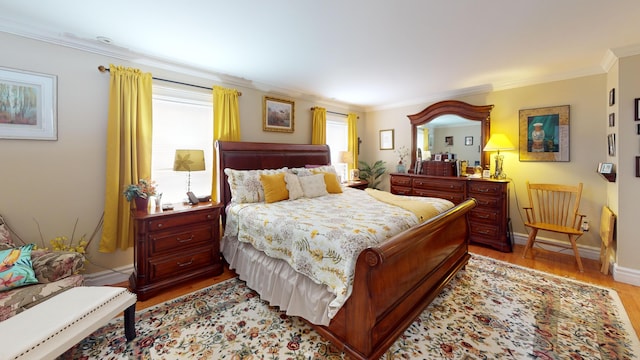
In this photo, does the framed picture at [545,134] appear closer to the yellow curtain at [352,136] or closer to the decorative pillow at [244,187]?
the yellow curtain at [352,136]

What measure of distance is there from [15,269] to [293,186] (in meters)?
2.44

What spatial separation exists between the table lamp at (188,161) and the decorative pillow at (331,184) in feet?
5.51

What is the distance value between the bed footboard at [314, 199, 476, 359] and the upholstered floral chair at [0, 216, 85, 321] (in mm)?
1952

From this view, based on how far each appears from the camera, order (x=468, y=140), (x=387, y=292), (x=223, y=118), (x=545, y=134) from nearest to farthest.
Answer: (x=387, y=292) → (x=223, y=118) → (x=545, y=134) → (x=468, y=140)

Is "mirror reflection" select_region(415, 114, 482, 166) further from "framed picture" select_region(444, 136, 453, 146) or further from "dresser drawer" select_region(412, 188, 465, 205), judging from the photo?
"dresser drawer" select_region(412, 188, 465, 205)

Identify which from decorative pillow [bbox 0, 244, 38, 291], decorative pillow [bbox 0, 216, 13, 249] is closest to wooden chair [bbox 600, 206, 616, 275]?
decorative pillow [bbox 0, 244, 38, 291]

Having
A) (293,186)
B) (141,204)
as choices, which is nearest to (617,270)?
(293,186)

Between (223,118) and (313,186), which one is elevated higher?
(223,118)

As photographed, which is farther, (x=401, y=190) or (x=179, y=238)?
(x=401, y=190)

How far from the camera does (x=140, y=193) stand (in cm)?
264

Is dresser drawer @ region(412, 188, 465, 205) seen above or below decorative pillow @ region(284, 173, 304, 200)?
below

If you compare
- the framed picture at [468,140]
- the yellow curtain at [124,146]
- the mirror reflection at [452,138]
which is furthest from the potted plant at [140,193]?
the framed picture at [468,140]

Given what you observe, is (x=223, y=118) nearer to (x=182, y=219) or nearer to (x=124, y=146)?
(x=124, y=146)

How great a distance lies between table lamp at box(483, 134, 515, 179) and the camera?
3.80 m
